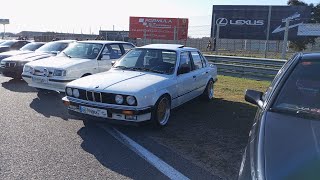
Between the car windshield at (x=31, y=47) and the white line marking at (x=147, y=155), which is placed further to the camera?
the car windshield at (x=31, y=47)

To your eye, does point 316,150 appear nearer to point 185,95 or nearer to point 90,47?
point 185,95

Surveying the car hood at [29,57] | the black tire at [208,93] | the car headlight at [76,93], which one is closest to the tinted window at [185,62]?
the black tire at [208,93]

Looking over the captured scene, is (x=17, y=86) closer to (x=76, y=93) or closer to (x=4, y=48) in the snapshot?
(x=76, y=93)

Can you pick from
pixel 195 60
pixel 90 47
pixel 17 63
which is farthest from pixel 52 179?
pixel 17 63

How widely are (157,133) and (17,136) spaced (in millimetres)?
2295

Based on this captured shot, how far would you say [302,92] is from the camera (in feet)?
12.0

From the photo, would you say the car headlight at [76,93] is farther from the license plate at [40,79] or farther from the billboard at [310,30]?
the billboard at [310,30]

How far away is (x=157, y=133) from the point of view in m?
5.93

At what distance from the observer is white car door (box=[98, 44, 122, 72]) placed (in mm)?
9250

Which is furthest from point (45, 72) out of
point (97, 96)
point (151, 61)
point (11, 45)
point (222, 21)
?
point (222, 21)

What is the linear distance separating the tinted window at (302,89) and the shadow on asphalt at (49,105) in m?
4.51

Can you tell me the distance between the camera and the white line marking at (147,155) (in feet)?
13.8

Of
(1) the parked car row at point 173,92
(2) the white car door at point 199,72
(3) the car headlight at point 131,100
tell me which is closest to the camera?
(1) the parked car row at point 173,92

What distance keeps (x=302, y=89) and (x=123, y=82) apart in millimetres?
3151
